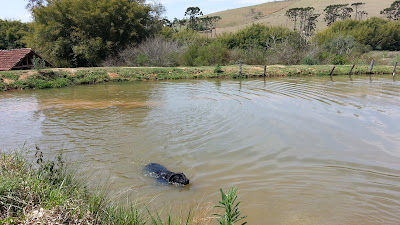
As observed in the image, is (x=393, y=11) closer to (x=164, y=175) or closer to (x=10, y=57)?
(x=10, y=57)

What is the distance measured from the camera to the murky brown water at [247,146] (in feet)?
15.0

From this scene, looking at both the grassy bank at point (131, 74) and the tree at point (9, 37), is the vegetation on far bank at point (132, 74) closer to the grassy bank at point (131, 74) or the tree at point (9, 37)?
the grassy bank at point (131, 74)

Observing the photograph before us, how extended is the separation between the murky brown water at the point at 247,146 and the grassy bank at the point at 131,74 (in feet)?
17.0

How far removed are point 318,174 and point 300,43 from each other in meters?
28.4

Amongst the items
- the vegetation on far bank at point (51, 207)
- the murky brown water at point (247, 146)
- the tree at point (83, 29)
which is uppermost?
the tree at point (83, 29)

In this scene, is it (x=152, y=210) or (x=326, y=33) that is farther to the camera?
(x=326, y=33)

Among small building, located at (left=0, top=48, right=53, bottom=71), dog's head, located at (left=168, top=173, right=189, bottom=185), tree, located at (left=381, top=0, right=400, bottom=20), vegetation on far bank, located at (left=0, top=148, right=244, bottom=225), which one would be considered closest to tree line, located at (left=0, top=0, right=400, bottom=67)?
small building, located at (left=0, top=48, right=53, bottom=71)

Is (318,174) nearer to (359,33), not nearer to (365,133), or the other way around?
(365,133)

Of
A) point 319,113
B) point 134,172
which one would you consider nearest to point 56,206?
point 134,172

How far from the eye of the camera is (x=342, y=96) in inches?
531

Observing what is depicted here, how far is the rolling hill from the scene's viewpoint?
6584 centimetres

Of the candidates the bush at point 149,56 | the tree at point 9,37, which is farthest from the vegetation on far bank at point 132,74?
the tree at point 9,37

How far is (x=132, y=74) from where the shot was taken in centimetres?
2111

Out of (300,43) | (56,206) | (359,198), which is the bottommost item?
(359,198)
